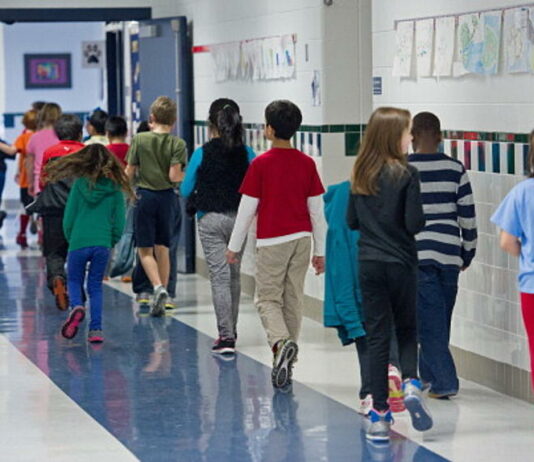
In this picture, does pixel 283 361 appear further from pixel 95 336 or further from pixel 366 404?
pixel 95 336

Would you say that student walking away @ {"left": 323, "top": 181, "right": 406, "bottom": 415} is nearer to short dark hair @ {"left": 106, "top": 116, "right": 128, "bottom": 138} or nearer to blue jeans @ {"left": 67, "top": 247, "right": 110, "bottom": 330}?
blue jeans @ {"left": 67, "top": 247, "right": 110, "bottom": 330}

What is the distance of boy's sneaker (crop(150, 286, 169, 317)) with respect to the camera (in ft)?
33.9

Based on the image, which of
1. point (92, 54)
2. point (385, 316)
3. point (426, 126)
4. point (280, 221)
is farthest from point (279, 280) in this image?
point (92, 54)

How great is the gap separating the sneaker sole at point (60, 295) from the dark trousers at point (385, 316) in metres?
4.54

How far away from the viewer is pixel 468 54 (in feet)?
24.8

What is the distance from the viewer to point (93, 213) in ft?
30.2

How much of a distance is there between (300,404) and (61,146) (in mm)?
3747

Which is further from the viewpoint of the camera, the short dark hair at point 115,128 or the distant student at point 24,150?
the distant student at point 24,150

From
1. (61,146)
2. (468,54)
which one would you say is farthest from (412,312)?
(61,146)

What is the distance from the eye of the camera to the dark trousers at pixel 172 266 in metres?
10.7

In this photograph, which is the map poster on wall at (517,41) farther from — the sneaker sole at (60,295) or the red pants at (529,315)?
the sneaker sole at (60,295)

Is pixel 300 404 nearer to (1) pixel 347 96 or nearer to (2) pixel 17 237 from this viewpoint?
(1) pixel 347 96

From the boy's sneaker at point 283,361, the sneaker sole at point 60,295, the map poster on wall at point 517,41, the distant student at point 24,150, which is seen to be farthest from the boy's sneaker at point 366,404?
the distant student at point 24,150

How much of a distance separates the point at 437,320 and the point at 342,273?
2.45 ft
